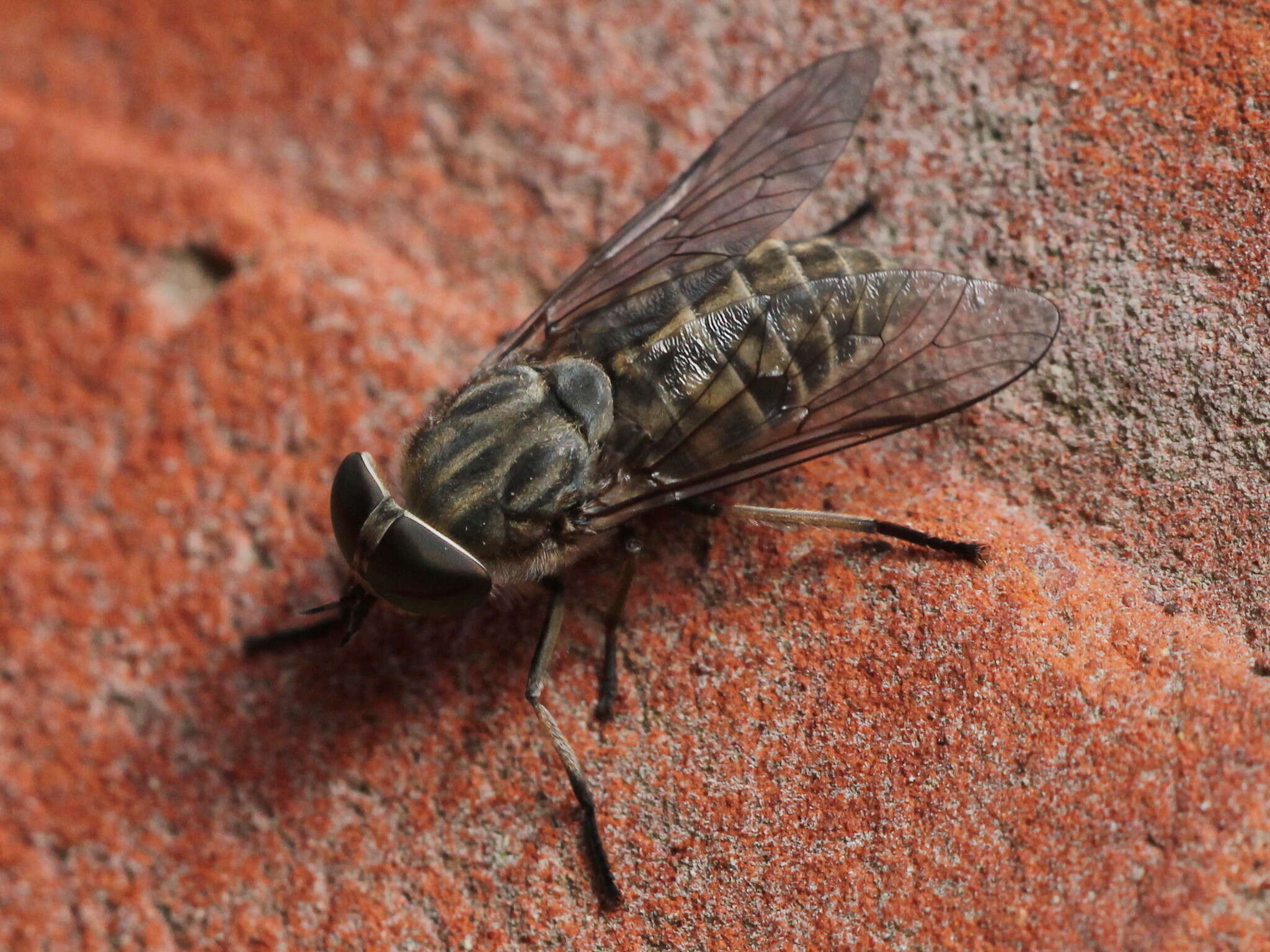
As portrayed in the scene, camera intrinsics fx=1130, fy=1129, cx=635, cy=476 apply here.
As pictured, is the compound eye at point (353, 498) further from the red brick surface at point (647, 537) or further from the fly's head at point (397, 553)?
the red brick surface at point (647, 537)

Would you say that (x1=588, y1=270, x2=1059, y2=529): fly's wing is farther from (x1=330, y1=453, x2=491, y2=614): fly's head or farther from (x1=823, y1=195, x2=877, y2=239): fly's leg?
(x1=823, y1=195, x2=877, y2=239): fly's leg

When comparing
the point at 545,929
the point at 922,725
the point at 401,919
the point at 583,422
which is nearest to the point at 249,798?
the point at 401,919

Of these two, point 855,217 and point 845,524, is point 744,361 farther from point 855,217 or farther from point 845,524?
point 855,217

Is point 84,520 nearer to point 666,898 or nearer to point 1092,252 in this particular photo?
point 666,898

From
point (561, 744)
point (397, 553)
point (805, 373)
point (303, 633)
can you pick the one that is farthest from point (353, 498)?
point (805, 373)

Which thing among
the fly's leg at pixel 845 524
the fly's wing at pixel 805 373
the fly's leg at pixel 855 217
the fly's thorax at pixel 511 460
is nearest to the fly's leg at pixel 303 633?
the fly's thorax at pixel 511 460
